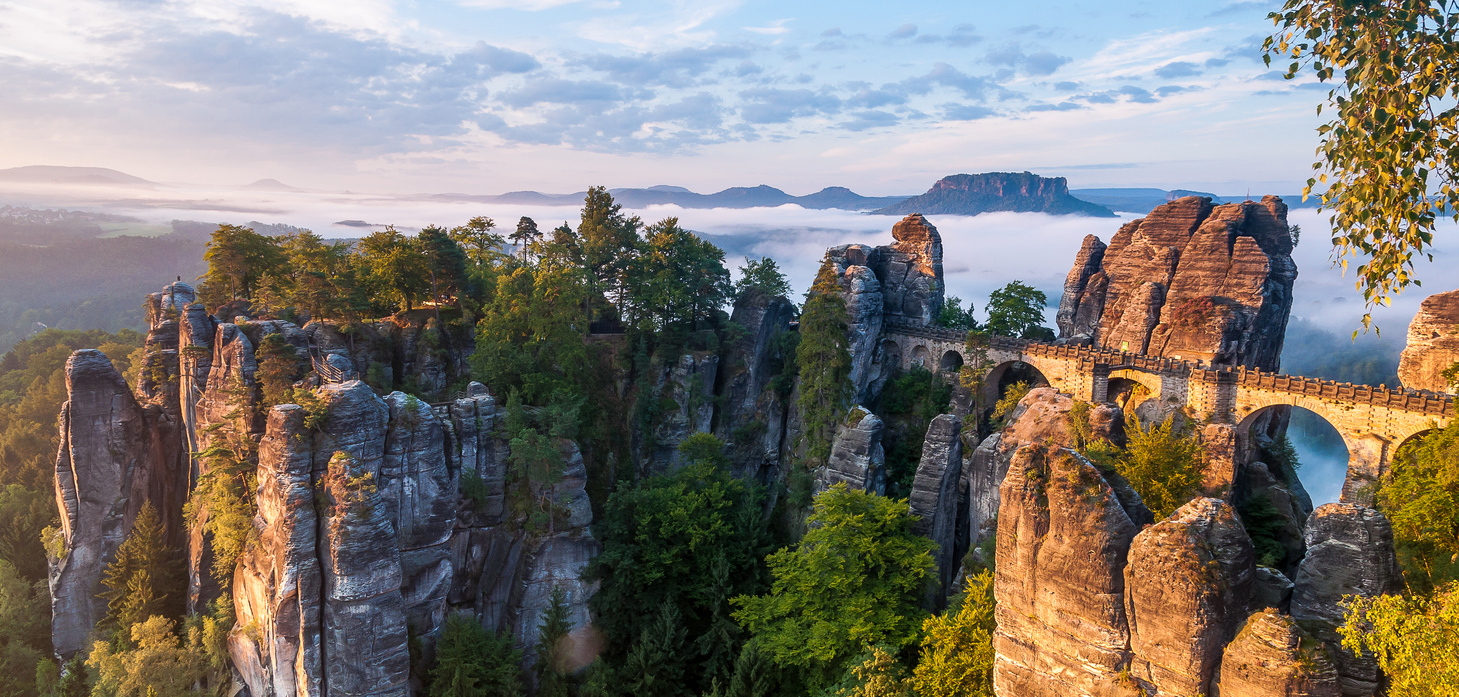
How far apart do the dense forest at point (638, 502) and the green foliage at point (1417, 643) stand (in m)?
0.06

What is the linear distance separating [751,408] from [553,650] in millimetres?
21642

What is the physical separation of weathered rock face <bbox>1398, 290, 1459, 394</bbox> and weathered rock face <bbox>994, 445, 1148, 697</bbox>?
26.9 metres

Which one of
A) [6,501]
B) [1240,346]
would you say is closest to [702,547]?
[1240,346]

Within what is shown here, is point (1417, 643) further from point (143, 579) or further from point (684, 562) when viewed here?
point (143, 579)

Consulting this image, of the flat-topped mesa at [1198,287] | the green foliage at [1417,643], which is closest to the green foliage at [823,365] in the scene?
the flat-topped mesa at [1198,287]

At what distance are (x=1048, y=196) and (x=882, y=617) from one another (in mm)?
179052

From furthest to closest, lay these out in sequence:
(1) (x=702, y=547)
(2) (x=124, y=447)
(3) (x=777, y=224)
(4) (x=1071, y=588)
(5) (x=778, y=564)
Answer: (3) (x=777, y=224) < (2) (x=124, y=447) < (1) (x=702, y=547) < (5) (x=778, y=564) < (4) (x=1071, y=588)

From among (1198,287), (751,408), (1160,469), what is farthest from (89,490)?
(1198,287)

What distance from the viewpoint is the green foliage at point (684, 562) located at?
2881cm

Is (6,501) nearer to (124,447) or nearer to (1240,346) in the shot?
(124,447)

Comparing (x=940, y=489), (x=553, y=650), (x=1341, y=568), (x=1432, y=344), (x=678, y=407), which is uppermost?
(x=1432, y=344)

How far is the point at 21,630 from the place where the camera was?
118ft

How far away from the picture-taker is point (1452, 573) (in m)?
16.9

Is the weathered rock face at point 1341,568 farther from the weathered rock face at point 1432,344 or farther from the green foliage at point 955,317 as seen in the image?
the green foliage at point 955,317
